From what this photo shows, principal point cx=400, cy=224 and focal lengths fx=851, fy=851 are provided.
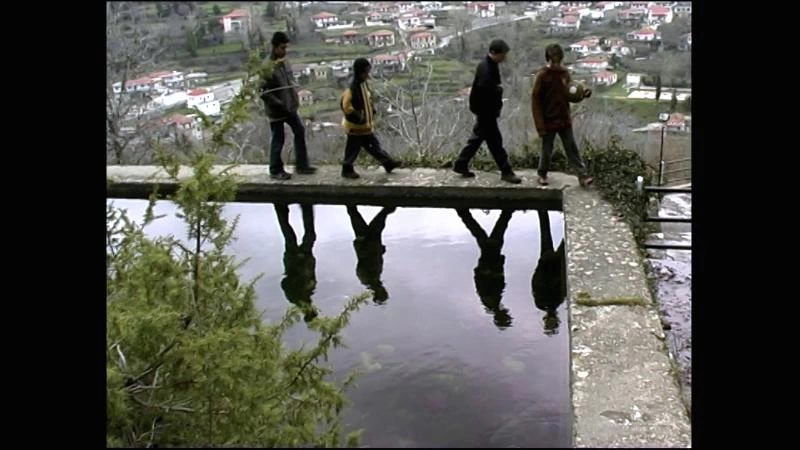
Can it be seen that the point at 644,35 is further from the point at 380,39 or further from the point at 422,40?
the point at 380,39

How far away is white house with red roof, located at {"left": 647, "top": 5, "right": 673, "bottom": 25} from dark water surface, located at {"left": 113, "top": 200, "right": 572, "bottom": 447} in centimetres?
548

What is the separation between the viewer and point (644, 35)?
38.9 ft

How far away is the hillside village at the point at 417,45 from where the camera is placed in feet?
36.5

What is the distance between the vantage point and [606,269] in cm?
609

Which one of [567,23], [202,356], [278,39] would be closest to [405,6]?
[567,23]

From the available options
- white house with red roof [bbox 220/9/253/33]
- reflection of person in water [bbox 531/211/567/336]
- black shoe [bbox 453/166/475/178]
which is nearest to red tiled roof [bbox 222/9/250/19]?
white house with red roof [bbox 220/9/253/33]

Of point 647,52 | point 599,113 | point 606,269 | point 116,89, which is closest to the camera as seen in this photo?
point 606,269

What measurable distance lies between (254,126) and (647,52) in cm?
591

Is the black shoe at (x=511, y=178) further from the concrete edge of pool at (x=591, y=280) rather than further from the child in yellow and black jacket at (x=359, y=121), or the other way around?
the child in yellow and black jacket at (x=359, y=121)

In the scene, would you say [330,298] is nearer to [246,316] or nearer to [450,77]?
[246,316]

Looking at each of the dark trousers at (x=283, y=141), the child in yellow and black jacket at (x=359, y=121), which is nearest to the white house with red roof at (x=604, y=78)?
the child in yellow and black jacket at (x=359, y=121)

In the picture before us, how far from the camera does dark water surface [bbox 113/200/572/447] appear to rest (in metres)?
4.41

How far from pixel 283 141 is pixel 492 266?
3.20 metres

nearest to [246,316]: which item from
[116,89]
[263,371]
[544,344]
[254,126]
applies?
[263,371]
